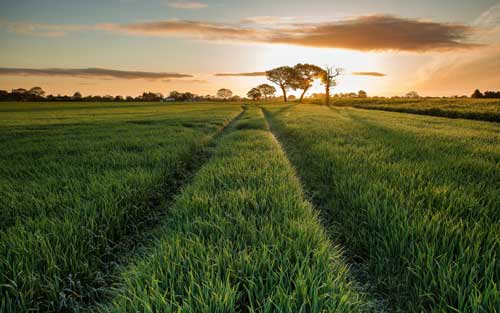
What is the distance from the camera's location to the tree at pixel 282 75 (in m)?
75.8

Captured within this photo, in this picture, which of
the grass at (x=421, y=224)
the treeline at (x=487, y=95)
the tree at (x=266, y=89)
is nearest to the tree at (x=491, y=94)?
the treeline at (x=487, y=95)

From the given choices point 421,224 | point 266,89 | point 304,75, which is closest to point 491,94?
point 304,75

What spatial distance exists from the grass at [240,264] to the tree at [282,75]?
78.0m

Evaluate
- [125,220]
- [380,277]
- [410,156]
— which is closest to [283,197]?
[380,277]

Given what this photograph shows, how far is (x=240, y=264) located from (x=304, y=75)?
78.2 metres

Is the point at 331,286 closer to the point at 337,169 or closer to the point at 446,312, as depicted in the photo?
the point at 446,312

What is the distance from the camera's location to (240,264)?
1869 mm

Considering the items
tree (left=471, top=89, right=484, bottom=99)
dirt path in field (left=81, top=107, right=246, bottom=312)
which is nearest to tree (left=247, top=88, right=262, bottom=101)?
tree (left=471, top=89, right=484, bottom=99)

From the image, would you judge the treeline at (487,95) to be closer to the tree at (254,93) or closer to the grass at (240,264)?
the grass at (240,264)

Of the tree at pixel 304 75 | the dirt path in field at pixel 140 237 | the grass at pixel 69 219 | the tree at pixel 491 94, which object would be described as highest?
the tree at pixel 304 75

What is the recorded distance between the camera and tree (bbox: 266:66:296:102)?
75.8m

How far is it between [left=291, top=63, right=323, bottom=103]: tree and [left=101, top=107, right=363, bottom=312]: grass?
73144 mm

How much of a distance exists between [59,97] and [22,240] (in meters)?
102

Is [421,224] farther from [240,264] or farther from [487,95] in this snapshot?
[487,95]
